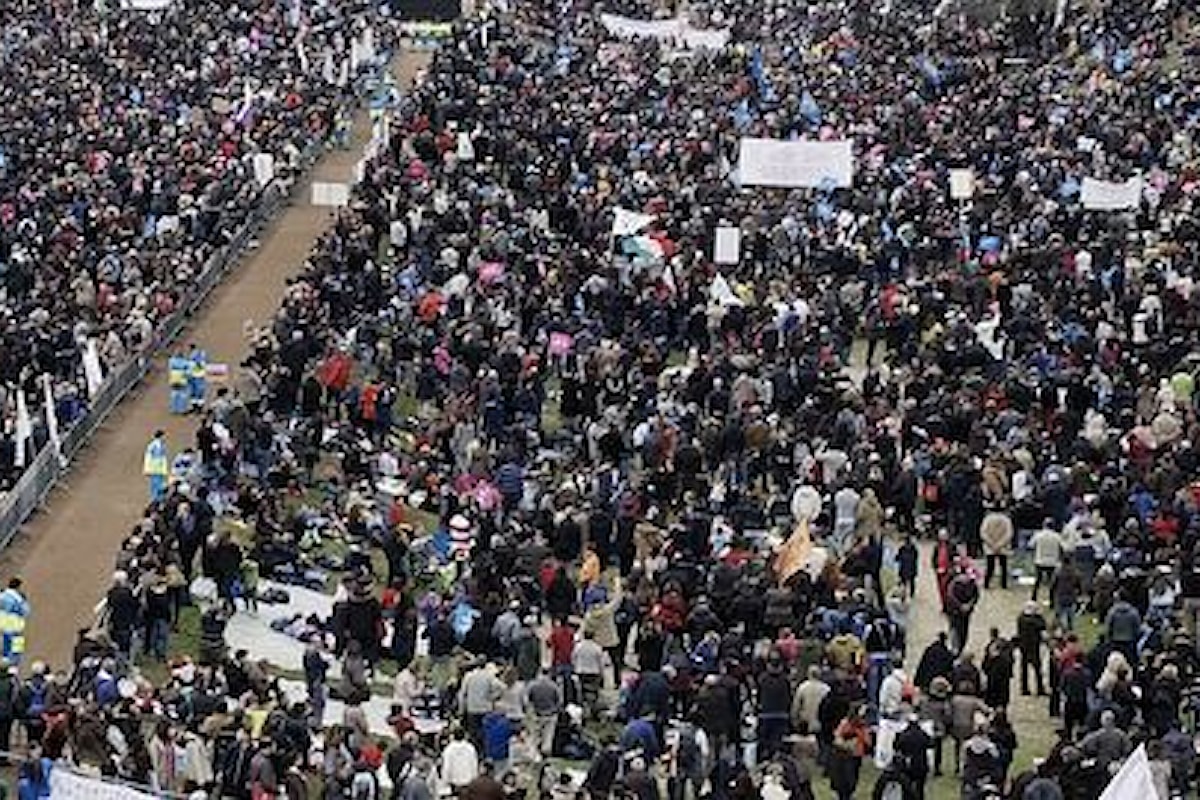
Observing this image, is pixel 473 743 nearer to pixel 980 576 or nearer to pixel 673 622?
pixel 673 622

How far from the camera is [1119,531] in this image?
39.8m

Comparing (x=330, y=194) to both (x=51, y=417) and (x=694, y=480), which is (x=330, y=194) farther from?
(x=694, y=480)

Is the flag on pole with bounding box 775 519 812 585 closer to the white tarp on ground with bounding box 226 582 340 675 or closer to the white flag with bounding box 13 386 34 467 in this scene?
the white tarp on ground with bounding box 226 582 340 675

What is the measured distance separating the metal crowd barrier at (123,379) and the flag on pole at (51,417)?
0.10 meters

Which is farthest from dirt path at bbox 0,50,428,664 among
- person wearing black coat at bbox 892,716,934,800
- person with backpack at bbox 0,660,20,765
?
person wearing black coat at bbox 892,716,934,800

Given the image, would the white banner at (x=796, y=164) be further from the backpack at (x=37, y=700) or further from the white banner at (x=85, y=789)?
the white banner at (x=85, y=789)

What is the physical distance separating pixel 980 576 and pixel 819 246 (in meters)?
14.0

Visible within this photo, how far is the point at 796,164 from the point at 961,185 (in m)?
3.09

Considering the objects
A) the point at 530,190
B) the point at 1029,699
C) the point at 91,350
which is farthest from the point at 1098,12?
the point at 1029,699

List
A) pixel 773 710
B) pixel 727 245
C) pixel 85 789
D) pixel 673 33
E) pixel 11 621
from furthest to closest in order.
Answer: pixel 673 33 < pixel 727 245 < pixel 11 621 < pixel 773 710 < pixel 85 789

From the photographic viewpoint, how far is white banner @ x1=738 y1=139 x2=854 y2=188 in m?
57.1

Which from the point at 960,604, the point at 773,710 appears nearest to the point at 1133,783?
the point at 773,710

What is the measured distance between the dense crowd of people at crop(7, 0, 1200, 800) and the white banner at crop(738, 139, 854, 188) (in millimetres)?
460

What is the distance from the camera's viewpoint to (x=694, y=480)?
42.7m
